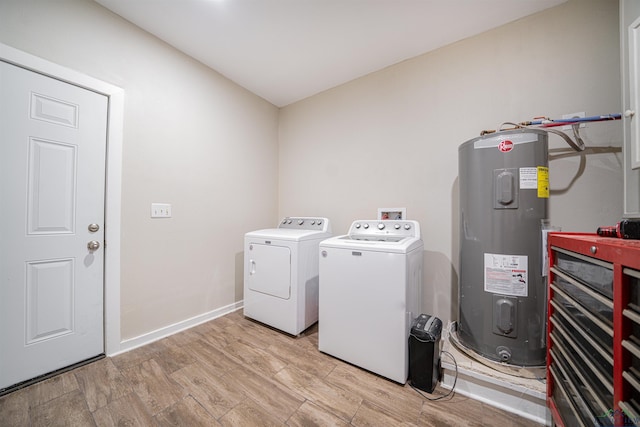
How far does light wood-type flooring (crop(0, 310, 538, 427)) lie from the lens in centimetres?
117

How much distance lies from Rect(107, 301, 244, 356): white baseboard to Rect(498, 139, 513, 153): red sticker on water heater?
2.74 m

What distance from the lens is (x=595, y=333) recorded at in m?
0.87

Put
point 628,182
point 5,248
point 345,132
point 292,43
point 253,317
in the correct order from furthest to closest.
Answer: point 345,132 < point 253,317 < point 292,43 < point 5,248 < point 628,182

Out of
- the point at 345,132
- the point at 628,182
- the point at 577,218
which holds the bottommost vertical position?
the point at 577,218

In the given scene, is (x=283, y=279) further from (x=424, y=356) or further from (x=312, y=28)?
(x=312, y=28)

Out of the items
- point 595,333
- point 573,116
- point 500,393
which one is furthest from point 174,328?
point 573,116

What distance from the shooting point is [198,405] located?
1264 mm

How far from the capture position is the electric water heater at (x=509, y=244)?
1.27m

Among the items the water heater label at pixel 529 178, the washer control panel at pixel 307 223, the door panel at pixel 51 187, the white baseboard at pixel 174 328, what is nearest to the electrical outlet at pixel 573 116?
A: the water heater label at pixel 529 178

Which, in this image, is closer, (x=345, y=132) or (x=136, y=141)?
(x=136, y=141)

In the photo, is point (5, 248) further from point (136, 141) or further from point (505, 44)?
point (505, 44)

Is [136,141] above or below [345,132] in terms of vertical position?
below

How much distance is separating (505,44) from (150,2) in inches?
104

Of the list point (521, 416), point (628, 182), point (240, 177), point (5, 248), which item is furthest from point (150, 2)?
point (521, 416)
